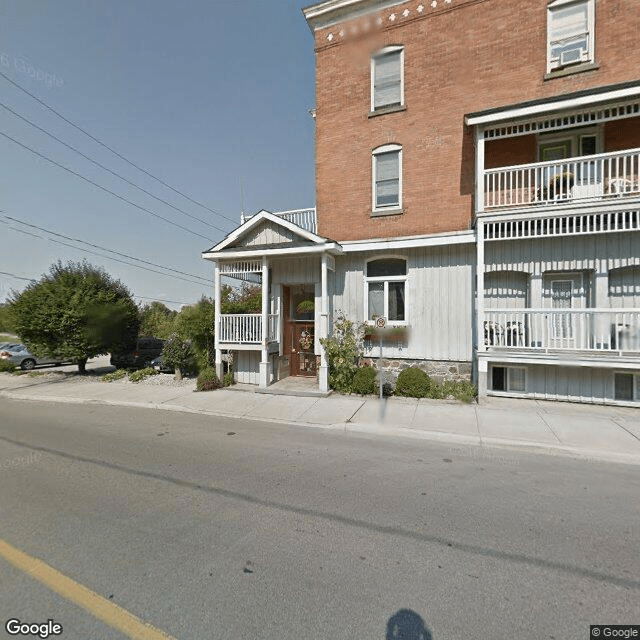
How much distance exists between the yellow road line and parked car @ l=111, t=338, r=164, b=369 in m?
14.3

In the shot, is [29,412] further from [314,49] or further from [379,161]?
[314,49]

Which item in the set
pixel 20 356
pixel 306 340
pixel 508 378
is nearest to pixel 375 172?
pixel 306 340

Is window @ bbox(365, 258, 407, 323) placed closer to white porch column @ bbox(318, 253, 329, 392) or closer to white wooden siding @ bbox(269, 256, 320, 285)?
white porch column @ bbox(318, 253, 329, 392)

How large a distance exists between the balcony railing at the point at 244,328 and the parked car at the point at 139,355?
7.28 metres

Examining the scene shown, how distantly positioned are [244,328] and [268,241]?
9.54 feet

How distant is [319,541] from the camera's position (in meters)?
3.26

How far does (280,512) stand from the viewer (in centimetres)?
377

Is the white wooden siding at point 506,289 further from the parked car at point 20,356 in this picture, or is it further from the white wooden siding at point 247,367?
the parked car at point 20,356

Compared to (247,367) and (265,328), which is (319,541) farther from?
(247,367)

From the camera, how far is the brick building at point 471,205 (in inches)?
324

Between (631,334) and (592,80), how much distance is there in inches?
263

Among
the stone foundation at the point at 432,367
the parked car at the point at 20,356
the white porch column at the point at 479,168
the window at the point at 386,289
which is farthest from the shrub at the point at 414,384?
the parked car at the point at 20,356

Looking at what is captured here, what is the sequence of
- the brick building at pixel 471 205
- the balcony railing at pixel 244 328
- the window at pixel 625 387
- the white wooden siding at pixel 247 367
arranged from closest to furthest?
the window at pixel 625 387 → the brick building at pixel 471 205 → the balcony railing at pixel 244 328 → the white wooden siding at pixel 247 367

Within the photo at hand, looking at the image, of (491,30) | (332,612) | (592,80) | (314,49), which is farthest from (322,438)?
(314,49)
